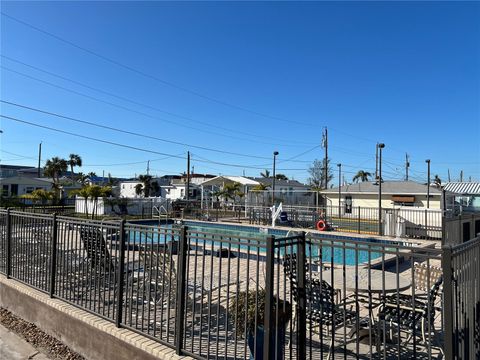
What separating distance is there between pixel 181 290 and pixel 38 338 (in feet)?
9.26

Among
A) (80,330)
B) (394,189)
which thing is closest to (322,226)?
(394,189)

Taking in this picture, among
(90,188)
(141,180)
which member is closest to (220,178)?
(141,180)

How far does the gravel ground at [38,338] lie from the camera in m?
4.45

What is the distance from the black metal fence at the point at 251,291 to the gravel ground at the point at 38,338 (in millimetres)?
536

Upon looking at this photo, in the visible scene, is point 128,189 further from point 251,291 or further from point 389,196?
point 251,291

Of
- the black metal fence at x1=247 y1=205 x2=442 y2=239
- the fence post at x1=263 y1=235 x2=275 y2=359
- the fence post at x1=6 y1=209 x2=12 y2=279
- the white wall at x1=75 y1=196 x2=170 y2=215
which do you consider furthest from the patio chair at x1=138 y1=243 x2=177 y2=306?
the white wall at x1=75 y1=196 x2=170 y2=215

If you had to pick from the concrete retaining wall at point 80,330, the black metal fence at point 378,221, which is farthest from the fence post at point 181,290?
the black metal fence at point 378,221

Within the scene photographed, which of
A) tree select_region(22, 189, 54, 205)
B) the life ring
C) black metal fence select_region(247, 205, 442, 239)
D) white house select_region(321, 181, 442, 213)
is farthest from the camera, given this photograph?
tree select_region(22, 189, 54, 205)

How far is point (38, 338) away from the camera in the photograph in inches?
195

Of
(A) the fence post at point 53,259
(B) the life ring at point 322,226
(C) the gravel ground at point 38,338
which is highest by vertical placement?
(A) the fence post at point 53,259

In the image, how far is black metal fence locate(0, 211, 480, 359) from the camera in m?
2.63

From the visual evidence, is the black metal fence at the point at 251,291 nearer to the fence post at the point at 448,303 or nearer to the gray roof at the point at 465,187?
the fence post at the point at 448,303

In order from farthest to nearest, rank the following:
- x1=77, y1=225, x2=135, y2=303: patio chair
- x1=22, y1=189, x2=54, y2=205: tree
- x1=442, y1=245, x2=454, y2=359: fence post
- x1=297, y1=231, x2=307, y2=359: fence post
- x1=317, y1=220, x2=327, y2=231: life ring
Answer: x1=22, y1=189, x2=54, y2=205: tree, x1=317, y1=220, x2=327, y2=231: life ring, x1=77, y1=225, x2=135, y2=303: patio chair, x1=297, y1=231, x2=307, y2=359: fence post, x1=442, y1=245, x2=454, y2=359: fence post

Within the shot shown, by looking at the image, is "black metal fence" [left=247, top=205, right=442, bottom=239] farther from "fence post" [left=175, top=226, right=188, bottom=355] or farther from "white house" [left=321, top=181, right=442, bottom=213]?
"fence post" [left=175, top=226, right=188, bottom=355]
